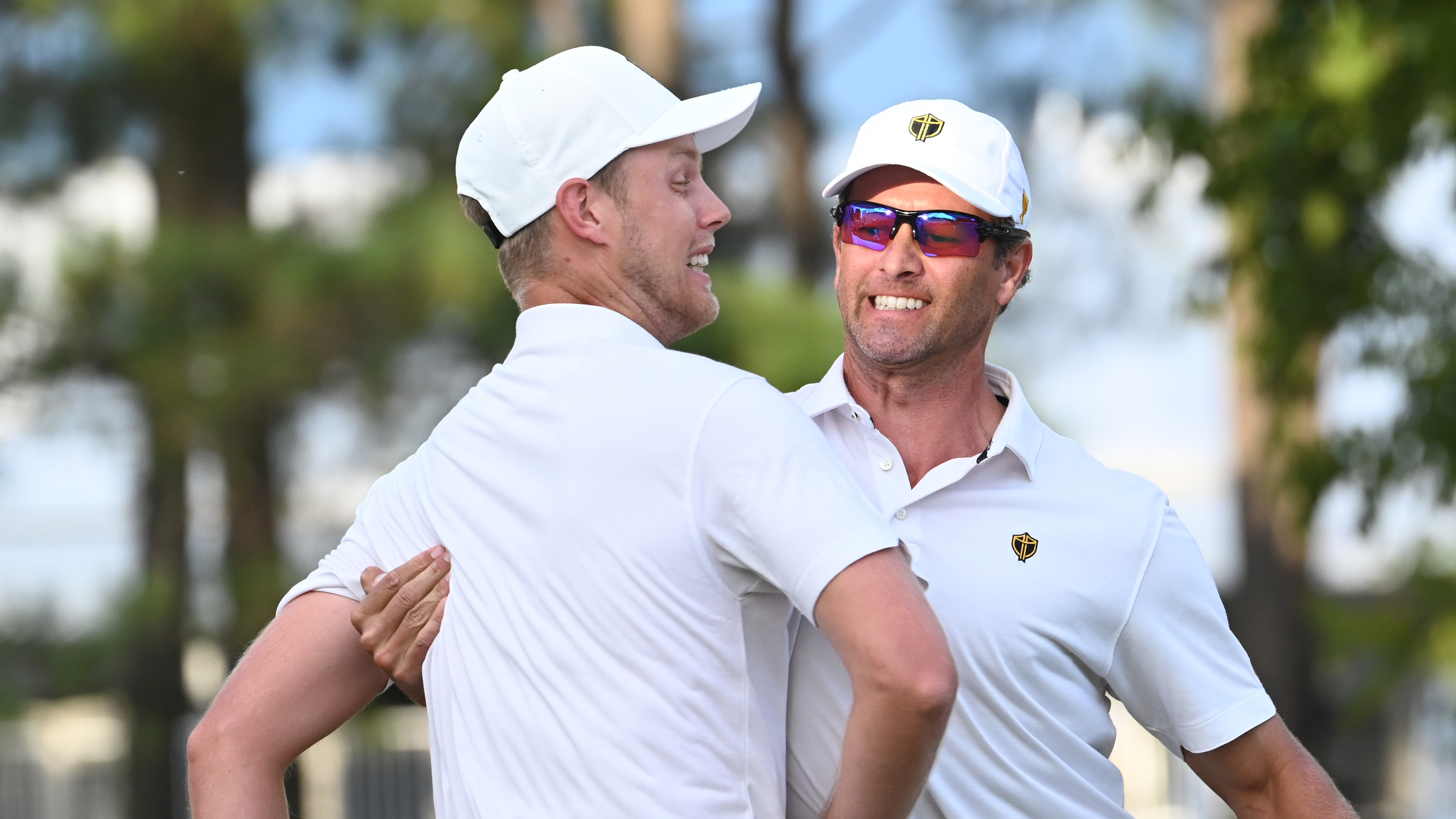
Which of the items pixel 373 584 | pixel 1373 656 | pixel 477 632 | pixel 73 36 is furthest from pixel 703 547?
pixel 73 36

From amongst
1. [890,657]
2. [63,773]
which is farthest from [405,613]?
[63,773]

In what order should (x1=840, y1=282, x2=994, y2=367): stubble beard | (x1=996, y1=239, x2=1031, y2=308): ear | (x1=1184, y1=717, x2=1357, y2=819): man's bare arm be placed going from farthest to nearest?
(x1=996, y1=239, x2=1031, y2=308): ear < (x1=840, y1=282, x2=994, y2=367): stubble beard < (x1=1184, y1=717, x2=1357, y2=819): man's bare arm

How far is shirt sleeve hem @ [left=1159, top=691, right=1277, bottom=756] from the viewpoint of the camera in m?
2.52

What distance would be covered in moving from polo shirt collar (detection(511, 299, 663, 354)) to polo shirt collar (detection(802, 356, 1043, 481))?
621 millimetres

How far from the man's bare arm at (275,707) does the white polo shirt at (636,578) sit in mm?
317

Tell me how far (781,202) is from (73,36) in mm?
4039

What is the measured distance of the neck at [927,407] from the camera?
2.64 m

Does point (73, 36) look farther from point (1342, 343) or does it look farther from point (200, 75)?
point (1342, 343)

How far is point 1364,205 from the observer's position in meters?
6.88

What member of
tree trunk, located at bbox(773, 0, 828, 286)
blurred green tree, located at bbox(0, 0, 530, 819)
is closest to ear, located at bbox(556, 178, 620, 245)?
blurred green tree, located at bbox(0, 0, 530, 819)

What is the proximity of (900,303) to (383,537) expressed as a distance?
886 mm

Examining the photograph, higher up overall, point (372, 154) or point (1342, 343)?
point (372, 154)

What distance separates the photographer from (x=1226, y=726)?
252cm

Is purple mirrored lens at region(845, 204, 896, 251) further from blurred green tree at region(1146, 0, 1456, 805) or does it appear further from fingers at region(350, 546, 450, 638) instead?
blurred green tree at region(1146, 0, 1456, 805)
